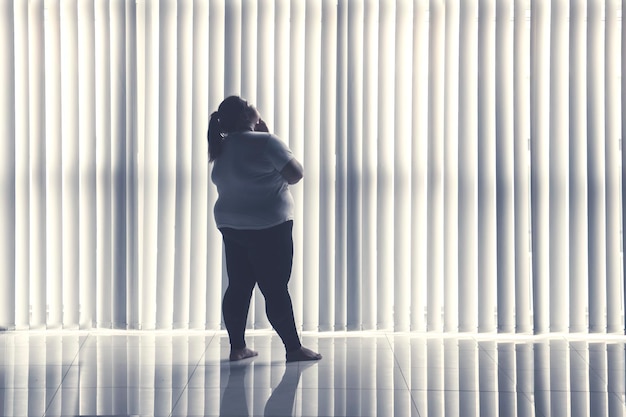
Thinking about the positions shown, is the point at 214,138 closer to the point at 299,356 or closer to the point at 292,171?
the point at 292,171

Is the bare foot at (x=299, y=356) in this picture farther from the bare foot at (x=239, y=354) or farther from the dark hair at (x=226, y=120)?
the dark hair at (x=226, y=120)

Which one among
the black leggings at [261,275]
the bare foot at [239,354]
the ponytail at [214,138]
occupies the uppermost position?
the ponytail at [214,138]

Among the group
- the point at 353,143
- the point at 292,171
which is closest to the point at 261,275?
the point at 292,171

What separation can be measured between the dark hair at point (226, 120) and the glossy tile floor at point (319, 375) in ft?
2.71

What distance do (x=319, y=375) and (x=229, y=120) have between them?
1.01 m

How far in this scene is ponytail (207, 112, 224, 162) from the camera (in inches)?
135

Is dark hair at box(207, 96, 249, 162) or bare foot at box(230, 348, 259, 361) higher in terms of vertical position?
dark hair at box(207, 96, 249, 162)

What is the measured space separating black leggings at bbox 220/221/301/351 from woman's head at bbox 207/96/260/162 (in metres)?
0.33

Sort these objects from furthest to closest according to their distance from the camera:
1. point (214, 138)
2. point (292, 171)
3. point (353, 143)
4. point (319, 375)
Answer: point (353, 143) → point (214, 138) → point (292, 171) → point (319, 375)

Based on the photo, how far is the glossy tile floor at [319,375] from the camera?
2.75 metres

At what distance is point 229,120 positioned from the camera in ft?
11.2

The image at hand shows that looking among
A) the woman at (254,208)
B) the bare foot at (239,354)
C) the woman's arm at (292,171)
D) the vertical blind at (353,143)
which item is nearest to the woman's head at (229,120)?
the woman at (254,208)

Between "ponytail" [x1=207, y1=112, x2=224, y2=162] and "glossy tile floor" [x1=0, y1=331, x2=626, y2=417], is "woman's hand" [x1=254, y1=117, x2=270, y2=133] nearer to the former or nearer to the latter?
"ponytail" [x1=207, y1=112, x2=224, y2=162]

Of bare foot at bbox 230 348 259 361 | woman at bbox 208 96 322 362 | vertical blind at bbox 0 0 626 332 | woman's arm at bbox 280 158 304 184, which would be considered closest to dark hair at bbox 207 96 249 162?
woman at bbox 208 96 322 362
